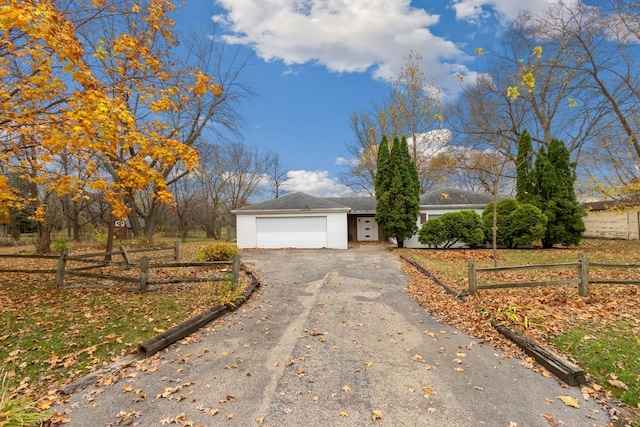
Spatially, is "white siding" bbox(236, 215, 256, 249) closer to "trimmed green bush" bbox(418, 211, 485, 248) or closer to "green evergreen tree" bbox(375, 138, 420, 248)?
"green evergreen tree" bbox(375, 138, 420, 248)

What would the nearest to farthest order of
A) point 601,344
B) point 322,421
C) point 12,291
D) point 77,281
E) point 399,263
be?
point 322,421 → point 601,344 → point 12,291 → point 77,281 → point 399,263

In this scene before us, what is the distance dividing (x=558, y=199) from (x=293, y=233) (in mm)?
13386

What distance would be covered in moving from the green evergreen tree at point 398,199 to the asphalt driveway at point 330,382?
11.7m

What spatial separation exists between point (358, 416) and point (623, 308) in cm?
575

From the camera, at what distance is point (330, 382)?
3.84 metres

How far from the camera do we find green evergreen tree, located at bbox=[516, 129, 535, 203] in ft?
51.9

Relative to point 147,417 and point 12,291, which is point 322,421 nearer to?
point 147,417

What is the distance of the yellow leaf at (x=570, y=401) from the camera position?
336cm

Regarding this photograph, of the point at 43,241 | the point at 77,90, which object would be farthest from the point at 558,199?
the point at 43,241

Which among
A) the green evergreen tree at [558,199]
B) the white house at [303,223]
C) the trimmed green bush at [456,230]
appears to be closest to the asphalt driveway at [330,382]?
the trimmed green bush at [456,230]

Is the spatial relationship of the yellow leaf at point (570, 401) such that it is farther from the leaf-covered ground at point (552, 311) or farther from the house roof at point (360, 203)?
the house roof at point (360, 203)

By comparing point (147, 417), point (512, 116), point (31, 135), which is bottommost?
point (147, 417)

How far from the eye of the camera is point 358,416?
3.18 meters

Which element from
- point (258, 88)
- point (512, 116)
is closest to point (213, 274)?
point (258, 88)
